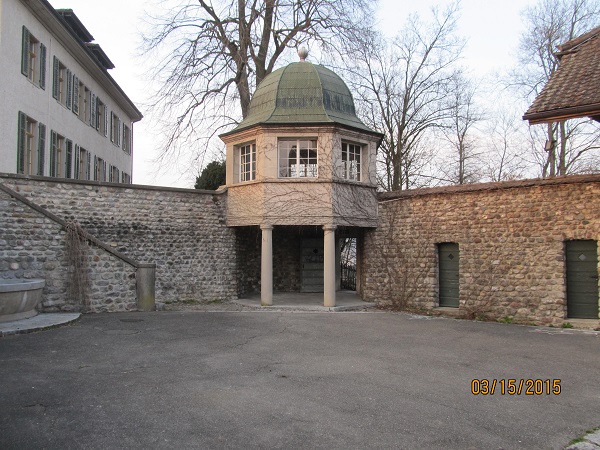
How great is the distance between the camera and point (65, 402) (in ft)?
18.5

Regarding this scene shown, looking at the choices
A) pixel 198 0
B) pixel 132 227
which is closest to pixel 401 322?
pixel 132 227

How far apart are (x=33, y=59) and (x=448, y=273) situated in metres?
14.5

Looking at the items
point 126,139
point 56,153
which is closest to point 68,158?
point 56,153

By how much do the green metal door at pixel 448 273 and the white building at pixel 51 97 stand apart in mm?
12704

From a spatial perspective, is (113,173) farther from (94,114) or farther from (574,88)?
(574,88)

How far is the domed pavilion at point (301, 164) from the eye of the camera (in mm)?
15641

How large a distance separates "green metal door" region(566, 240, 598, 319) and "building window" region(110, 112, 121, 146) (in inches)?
852

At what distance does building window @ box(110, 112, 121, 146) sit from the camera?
87.4 feet

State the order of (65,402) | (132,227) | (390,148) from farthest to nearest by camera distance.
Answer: (390,148), (132,227), (65,402)

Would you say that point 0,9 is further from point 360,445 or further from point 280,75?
point 360,445

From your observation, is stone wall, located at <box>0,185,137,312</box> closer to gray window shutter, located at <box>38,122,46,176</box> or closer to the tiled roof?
gray window shutter, located at <box>38,122,46,176</box>

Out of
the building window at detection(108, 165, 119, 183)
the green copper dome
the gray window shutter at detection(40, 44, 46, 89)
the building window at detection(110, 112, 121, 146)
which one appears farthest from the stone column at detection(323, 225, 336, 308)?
the building window at detection(110, 112, 121, 146)

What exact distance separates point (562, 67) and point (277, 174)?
309 inches

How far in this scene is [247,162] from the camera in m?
16.8
